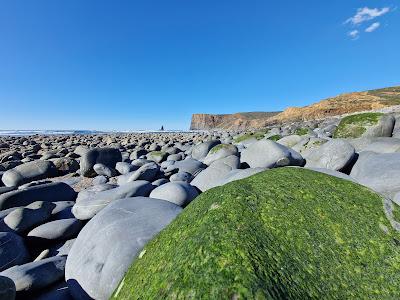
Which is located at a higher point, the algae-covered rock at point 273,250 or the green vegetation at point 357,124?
the green vegetation at point 357,124

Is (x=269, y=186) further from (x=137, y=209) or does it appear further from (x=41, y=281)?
(x=41, y=281)

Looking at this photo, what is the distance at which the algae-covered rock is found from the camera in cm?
119

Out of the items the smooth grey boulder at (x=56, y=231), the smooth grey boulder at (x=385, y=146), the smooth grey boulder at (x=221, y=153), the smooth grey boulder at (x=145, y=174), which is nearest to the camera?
the smooth grey boulder at (x=56, y=231)

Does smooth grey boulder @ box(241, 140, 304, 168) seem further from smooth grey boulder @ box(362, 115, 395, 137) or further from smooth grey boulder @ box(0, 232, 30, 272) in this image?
smooth grey boulder @ box(0, 232, 30, 272)

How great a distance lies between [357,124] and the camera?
6586mm

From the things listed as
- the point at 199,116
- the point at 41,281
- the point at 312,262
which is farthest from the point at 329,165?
the point at 199,116

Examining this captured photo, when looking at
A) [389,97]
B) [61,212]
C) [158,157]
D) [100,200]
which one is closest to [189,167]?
[100,200]

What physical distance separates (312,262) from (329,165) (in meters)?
3.31

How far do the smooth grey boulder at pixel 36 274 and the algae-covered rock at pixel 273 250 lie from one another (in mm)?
1071

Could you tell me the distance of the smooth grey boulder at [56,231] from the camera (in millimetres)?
3191

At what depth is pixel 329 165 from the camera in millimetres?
4301

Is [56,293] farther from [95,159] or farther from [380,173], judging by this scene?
[95,159]

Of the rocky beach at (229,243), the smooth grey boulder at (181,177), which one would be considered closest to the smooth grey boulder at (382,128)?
the rocky beach at (229,243)

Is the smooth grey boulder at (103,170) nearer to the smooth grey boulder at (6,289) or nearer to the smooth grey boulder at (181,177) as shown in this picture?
the smooth grey boulder at (181,177)
